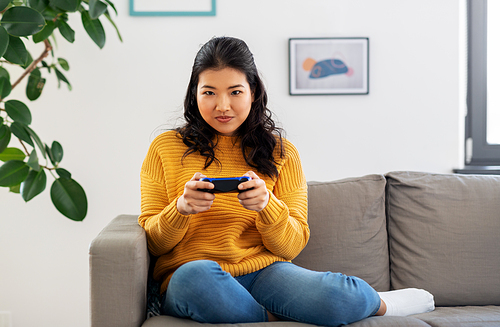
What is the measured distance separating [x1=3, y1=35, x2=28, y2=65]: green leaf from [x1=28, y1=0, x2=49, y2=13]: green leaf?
12cm

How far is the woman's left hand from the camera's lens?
43.0 inches

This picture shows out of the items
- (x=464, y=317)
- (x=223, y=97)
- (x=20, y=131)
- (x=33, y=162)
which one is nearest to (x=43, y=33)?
(x=20, y=131)

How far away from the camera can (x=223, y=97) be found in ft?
4.12

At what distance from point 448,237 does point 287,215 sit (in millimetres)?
637

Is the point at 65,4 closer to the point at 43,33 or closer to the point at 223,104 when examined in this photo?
the point at 43,33

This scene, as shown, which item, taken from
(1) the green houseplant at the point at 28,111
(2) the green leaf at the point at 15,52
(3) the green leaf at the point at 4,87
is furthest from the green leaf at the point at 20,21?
(3) the green leaf at the point at 4,87

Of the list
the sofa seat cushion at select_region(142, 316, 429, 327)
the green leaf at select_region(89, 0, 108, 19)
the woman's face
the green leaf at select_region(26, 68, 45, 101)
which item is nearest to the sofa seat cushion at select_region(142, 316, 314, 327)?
the sofa seat cushion at select_region(142, 316, 429, 327)

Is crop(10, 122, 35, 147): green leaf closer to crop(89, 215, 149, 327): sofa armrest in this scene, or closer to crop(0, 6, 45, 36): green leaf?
crop(0, 6, 45, 36): green leaf

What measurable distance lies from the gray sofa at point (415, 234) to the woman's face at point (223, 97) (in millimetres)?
423

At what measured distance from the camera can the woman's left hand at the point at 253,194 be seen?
1.09 meters

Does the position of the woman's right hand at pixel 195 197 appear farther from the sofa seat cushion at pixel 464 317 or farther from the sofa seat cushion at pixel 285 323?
the sofa seat cushion at pixel 464 317

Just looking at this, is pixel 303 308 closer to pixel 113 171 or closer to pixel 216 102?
pixel 216 102

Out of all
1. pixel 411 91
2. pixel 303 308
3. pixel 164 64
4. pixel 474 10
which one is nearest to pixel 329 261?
pixel 303 308

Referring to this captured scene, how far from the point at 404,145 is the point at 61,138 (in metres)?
1.62
